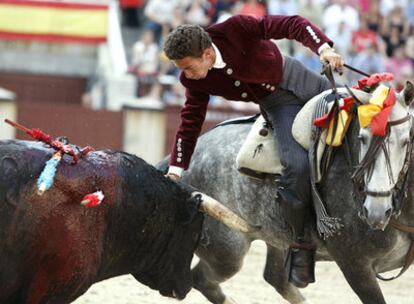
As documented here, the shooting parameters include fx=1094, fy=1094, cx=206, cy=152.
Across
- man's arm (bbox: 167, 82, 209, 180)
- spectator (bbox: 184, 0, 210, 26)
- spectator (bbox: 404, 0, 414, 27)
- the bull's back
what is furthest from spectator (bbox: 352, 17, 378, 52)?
the bull's back

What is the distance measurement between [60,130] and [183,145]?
8.02 metres

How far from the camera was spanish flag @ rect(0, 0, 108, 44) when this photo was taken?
54.4ft

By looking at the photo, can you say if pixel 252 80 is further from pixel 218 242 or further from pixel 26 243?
pixel 26 243

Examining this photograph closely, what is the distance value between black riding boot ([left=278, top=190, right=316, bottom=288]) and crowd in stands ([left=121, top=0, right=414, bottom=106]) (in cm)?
870

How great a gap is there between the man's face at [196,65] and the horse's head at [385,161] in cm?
86

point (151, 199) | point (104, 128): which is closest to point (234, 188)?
point (151, 199)

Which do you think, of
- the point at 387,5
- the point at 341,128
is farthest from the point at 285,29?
the point at 387,5

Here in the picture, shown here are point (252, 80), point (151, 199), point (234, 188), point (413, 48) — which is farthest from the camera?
point (413, 48)

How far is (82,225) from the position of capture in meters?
4.92

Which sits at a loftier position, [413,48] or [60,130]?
[413,48]

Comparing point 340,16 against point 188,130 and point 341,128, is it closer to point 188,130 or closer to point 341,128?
point 188,130

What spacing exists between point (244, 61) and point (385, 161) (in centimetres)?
103

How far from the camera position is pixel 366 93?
5453mm

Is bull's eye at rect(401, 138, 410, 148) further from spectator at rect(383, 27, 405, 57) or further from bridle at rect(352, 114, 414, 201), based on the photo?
spectator at rect(383, 27, 405, 57)
